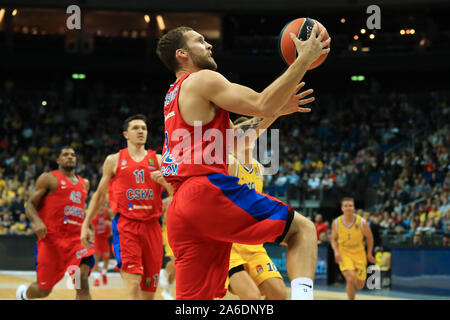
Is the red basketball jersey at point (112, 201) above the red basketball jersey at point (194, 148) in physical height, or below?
below

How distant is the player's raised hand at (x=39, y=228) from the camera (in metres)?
8.10

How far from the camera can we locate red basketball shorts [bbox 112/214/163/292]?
25.0 feet

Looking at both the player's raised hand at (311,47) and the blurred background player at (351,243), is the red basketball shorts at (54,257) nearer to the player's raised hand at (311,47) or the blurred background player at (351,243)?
the blurred background player at (351,243)

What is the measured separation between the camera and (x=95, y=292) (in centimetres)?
1225

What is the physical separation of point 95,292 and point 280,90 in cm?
926

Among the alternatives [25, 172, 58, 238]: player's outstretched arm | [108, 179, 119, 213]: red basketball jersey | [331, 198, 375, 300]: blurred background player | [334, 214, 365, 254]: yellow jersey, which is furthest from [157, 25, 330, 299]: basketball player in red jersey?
[334, 214, 365, 254]: yellow jersey

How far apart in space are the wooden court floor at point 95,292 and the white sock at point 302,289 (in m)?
7.36

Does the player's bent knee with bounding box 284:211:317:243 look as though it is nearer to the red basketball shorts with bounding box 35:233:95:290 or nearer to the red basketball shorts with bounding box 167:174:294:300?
the red basketball shorts with bounding box 167:174:294:300

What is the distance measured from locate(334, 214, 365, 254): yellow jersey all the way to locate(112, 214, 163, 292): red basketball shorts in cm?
471

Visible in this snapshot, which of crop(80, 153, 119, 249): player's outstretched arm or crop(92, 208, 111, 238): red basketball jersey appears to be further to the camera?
crop(92, 208, 111, 238): red basketball jersey

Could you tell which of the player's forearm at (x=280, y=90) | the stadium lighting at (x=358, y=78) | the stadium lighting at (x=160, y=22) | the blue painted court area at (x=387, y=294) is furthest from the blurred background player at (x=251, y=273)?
the stadium lighting at (x=160, y=22)

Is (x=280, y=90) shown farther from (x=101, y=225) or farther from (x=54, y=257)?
(x=101, y=225)

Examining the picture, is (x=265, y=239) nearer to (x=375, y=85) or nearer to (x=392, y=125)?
(x=392, y=125)

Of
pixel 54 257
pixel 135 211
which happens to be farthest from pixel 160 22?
pixel 135 211
